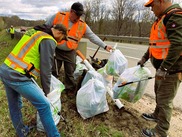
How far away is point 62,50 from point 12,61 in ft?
5.09

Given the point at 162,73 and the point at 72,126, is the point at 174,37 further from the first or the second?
the point at 72,126

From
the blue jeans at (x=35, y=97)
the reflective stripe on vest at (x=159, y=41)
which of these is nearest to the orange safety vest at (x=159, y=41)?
the reflective stripe on vest at (x=159, y=41)

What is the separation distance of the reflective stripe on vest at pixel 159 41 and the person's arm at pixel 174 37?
0.50 ft

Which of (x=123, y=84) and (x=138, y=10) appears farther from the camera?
(x=138, y=10)

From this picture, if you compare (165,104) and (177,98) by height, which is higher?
(165,104)

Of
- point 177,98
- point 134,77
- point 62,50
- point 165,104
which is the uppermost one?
point 62,50

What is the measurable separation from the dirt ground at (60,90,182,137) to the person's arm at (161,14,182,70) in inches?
45.2

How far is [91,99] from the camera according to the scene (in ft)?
9.64

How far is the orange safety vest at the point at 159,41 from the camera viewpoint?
236 cm

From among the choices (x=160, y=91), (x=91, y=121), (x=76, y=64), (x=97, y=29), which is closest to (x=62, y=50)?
(x=76, y=64)

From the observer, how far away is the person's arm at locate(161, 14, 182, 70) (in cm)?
212

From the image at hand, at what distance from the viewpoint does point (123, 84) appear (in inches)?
112

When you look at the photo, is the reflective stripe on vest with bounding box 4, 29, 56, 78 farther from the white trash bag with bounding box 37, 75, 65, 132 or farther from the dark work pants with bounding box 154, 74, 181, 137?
the dark work pants with bounding box 154, 74, 181, 137

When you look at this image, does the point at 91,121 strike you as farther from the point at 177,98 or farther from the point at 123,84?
the point at 177,98
